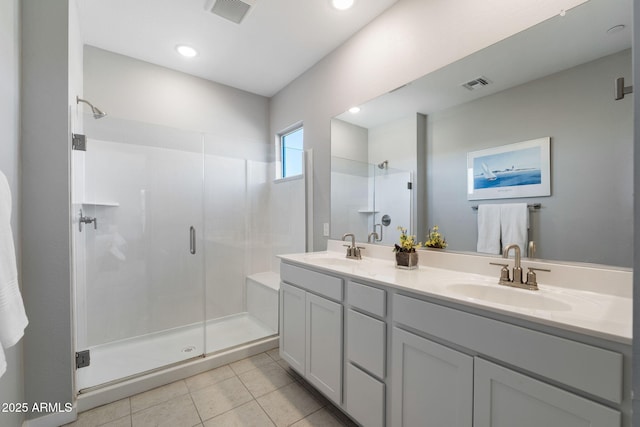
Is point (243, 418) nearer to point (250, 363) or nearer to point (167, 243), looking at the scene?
point (250, 363)

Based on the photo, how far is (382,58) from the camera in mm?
1975

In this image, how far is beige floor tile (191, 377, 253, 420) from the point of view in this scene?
1.67 meters

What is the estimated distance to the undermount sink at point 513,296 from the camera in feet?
3.48

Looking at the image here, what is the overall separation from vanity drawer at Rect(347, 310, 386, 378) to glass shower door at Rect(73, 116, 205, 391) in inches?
58.8

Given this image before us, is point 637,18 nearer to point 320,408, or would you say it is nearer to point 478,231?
point 478,231

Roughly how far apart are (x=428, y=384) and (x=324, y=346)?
675 millimetres

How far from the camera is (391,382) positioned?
4.03 feet

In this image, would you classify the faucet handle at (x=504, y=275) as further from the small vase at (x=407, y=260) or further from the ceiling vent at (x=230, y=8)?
the ceiling vent at (x=230, y=8)

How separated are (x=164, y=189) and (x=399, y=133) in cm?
217

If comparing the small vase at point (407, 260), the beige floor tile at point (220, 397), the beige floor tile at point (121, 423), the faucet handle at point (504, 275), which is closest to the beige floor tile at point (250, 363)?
the beige floor tile at point (220, 397)

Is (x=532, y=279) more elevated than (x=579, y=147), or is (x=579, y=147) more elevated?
(x=579, y=147)

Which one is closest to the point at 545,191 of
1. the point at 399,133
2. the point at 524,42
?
the point at 524,42

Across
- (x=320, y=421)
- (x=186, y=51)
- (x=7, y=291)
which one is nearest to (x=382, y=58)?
(x=186, y=51)

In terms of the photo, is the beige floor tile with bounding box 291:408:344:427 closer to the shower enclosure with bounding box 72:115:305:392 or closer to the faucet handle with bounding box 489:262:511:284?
the shower enclosure with bounding box 72:115:305:392
